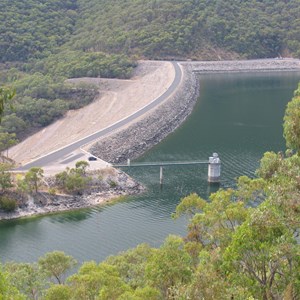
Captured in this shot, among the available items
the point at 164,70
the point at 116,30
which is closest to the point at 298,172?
the point at 164,70

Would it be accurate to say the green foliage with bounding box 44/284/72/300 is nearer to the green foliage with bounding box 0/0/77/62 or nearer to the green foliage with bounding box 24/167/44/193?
the green foliage with bounding box 24/167/44/193

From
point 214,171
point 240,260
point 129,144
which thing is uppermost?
point 240,260

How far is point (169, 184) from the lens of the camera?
53312mm

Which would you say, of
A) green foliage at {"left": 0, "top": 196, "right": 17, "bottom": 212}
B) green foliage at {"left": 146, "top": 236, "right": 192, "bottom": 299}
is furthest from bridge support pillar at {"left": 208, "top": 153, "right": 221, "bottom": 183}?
green foliage at {"left": 146, "top": 236, "right": 192, "bottom": 299}

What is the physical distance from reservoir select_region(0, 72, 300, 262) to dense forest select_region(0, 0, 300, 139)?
73.8 ft

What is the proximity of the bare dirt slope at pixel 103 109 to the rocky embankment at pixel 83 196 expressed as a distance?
391 inches

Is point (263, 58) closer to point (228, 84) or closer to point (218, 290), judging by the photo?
point (228, 84)

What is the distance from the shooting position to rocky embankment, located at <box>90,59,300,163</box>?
203 ft

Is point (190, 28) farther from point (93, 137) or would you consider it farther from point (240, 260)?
point (240, 260)

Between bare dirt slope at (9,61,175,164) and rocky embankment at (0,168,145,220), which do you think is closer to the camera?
rocky embankment at (0,168,145,220)

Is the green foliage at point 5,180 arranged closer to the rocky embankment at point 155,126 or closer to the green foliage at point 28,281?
the rocky embankment at point 155,126

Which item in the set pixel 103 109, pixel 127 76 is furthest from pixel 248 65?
pixel 103 109

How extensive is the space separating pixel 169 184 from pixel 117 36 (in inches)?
2751

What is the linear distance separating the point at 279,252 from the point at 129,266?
14145 millimetres
